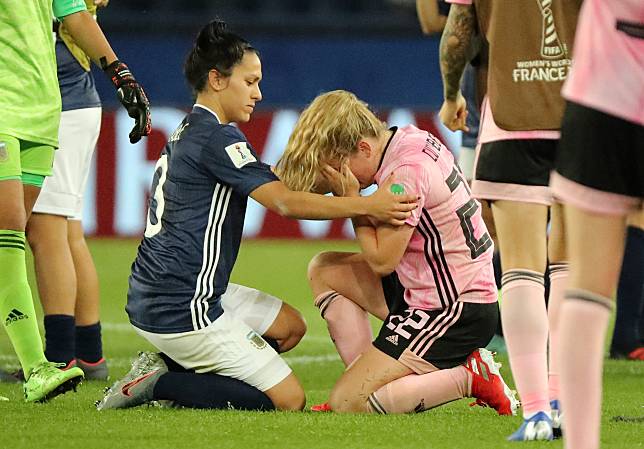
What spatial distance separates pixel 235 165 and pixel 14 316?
2.96ft

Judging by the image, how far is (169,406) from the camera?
4371mm

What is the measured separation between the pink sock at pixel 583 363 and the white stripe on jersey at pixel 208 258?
5.80 feet

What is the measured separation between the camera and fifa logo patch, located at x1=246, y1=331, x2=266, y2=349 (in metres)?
4.36

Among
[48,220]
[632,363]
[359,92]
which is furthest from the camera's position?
[359,92]

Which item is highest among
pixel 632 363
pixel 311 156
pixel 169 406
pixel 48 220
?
pixel 311 156

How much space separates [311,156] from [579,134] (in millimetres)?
1628

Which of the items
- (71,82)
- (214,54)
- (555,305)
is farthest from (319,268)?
(71,82)

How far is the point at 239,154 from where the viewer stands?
4250 millimetres

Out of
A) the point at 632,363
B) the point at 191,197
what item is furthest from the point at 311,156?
the point at 632,363

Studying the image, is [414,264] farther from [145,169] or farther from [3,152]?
[145,169]

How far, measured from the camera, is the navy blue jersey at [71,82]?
5.40 meters

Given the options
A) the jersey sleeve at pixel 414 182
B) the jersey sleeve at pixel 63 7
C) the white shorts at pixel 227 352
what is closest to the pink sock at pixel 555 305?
the jersey sleeve at pixel 414 182

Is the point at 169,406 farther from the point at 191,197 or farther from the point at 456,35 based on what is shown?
the point at 456,35

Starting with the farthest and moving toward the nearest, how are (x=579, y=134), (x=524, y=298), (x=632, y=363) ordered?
(x=632, y=363) < (x=524, y=298) < (x=579, y=134)
